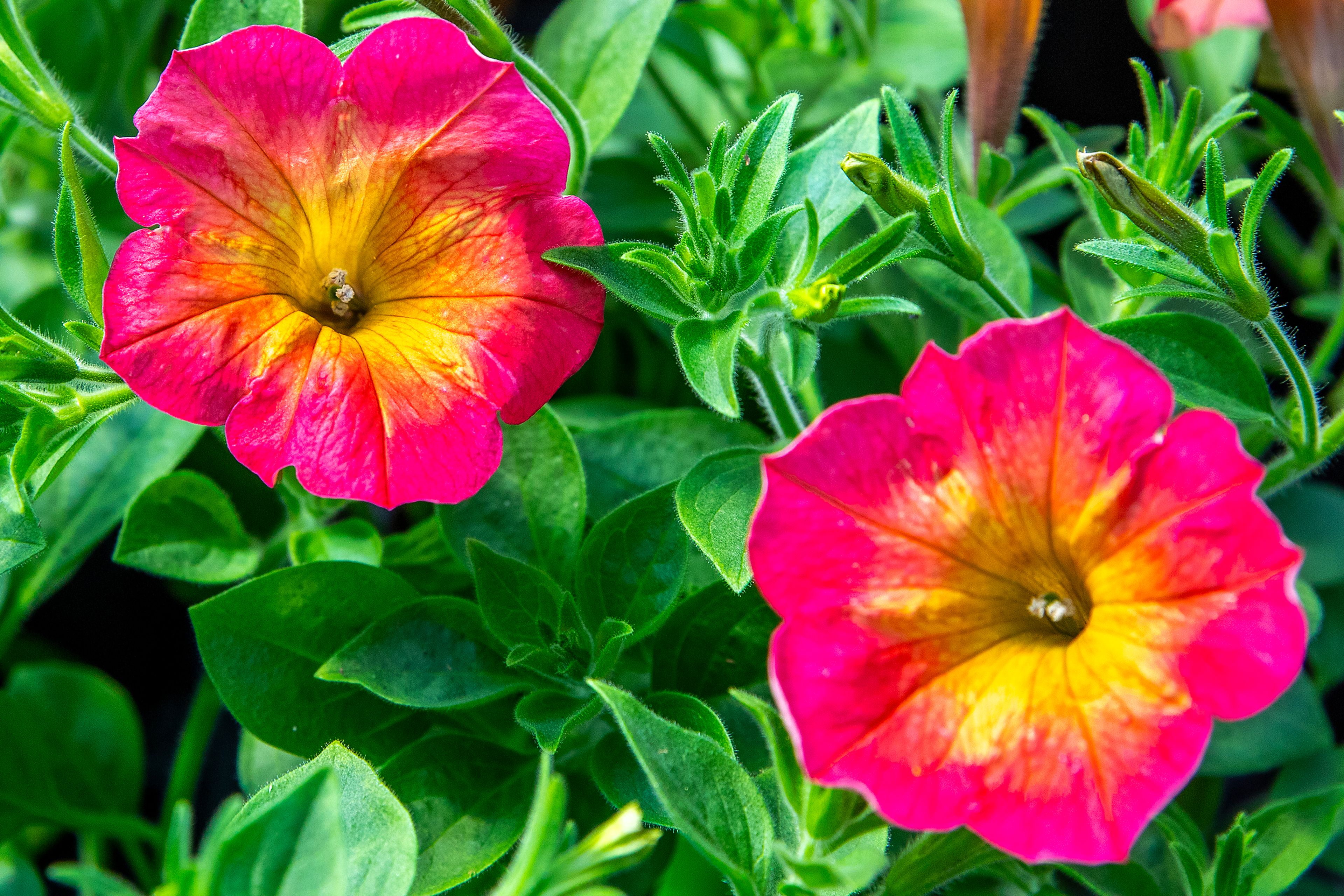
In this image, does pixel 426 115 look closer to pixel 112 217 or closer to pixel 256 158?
pixel 256 158

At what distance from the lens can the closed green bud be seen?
1.99ft

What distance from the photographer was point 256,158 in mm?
672

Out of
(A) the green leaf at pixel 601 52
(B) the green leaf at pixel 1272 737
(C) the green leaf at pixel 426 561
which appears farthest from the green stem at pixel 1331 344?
(C) the green leaf at pixel 426 561

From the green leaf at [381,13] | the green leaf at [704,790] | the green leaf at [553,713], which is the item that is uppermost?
the green leaf at [381,13]

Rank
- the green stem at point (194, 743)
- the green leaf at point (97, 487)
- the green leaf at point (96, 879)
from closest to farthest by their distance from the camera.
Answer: the green leaf at point (96, 879) → the green leaf at point (97, 487) → the green stem at point (194, 743)

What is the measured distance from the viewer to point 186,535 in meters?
0.83

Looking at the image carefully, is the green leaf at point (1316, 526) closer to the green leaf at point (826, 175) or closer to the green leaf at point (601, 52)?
the green leaf at point (826, 175)

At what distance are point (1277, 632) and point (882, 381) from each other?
566 mm

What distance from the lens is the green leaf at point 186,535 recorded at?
31.4 inches

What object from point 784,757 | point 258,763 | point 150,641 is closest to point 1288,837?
point 784,757

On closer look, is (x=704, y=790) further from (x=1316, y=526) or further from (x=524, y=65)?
(x=1316, y=526)

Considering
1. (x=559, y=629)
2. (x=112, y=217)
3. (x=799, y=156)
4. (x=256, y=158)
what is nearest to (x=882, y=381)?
(x=799, y=156)

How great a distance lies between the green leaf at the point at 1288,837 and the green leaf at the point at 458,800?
1.44 feet

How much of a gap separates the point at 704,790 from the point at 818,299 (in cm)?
25
